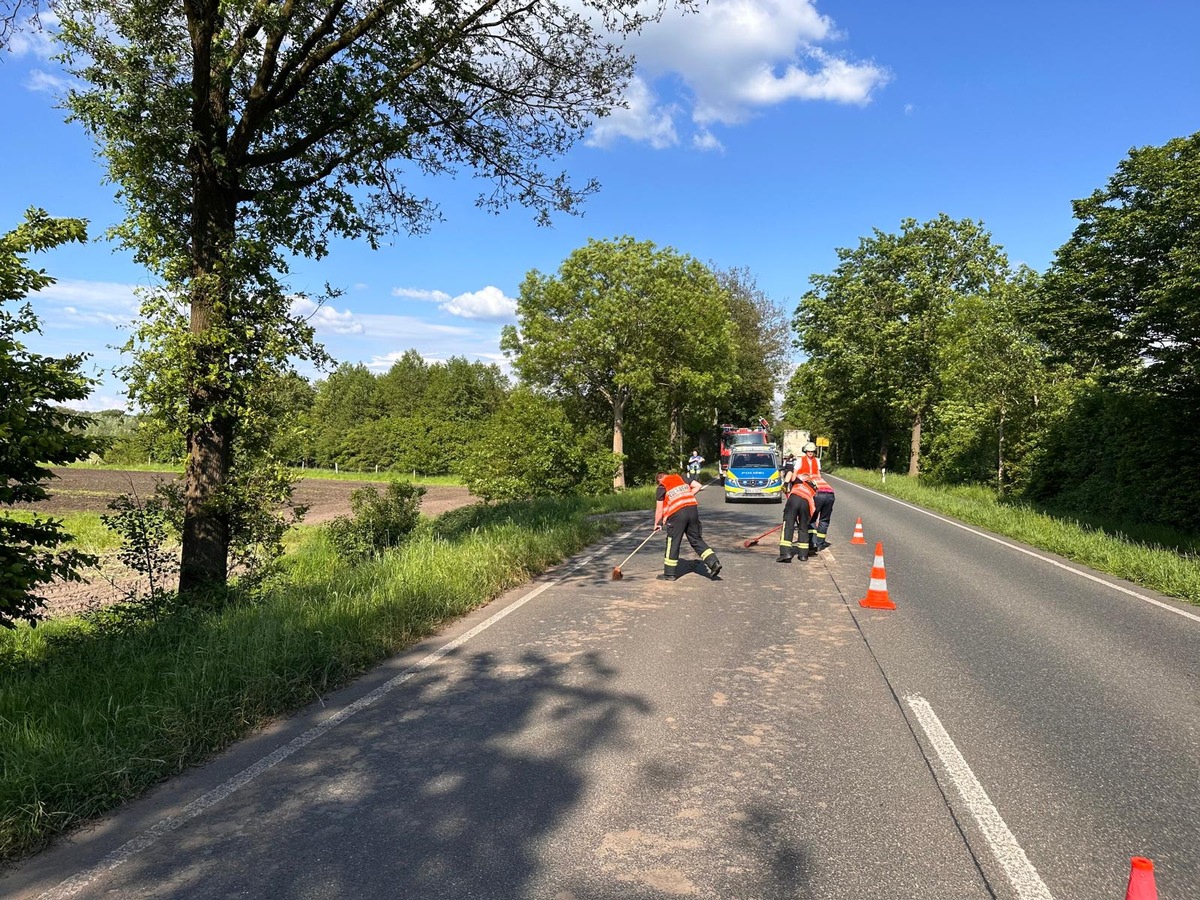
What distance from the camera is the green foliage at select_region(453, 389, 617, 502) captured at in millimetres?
22000

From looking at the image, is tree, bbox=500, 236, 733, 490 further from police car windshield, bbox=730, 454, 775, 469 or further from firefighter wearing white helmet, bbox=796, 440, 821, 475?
firefighter wearing white helmet, bbox=796, 440, 821, 475

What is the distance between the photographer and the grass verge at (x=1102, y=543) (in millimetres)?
9633

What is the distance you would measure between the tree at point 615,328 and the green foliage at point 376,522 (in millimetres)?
14669

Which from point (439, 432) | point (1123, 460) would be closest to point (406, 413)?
point (439, 432)

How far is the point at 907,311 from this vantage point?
40.0 meters

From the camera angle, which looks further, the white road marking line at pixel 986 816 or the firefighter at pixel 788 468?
the firefighter at pixel 788 468

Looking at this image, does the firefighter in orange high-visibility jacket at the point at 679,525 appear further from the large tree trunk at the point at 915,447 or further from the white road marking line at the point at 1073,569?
the large tree trunk at the point at 915,447

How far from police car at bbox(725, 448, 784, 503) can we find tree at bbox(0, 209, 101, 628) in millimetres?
20751

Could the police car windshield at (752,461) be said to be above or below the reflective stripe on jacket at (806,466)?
below

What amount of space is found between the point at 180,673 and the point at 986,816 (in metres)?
4.92

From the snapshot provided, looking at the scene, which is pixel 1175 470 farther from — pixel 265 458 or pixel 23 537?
pixel 23 537

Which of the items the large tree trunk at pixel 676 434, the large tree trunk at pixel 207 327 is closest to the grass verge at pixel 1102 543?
the large tree trunk at pixel 207 327

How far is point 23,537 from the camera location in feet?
18.6

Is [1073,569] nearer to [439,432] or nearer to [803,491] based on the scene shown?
[803,491]
